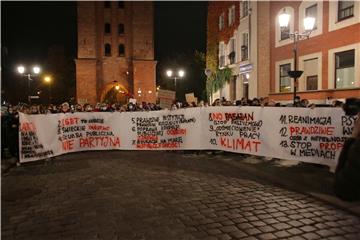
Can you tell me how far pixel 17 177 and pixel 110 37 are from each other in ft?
175

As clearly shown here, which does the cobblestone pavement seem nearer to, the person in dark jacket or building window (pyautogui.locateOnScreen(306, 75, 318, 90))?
the person in dark jacket

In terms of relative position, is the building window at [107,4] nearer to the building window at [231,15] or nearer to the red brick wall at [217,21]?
the red brick wall at [217,21]

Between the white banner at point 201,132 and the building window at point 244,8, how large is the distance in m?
18.0

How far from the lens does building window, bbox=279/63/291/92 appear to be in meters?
23.3

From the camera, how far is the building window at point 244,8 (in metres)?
28.7

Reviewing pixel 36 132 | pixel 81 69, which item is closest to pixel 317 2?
pixel 36 132

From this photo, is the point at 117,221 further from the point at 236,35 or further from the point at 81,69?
the point at 81,69

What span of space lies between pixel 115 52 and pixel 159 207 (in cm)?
5607

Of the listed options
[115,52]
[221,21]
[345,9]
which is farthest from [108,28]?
[345,9]

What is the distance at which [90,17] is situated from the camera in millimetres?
58812

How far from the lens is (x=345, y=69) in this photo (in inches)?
719

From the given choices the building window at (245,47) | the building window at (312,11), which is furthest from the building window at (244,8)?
the building window at (312,11)

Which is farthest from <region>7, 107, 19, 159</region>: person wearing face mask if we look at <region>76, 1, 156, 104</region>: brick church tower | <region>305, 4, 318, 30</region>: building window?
<region>76, 1, 156, 104</region>: brick church tower

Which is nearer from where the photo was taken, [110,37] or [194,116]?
[194,116]
